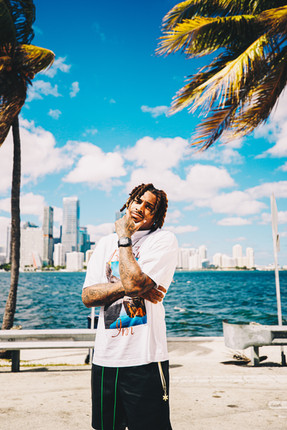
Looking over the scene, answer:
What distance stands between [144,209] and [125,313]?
0.66 meters

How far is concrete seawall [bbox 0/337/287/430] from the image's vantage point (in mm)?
3783

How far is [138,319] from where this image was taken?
1877 mm

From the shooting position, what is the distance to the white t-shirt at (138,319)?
1825mm

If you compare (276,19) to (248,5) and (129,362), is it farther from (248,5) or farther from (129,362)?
(129,362)

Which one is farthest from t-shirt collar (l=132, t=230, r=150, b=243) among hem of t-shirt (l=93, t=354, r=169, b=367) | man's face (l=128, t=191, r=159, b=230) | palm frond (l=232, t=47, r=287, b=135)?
palm frond (l=232, t=47, r=287, b=135)

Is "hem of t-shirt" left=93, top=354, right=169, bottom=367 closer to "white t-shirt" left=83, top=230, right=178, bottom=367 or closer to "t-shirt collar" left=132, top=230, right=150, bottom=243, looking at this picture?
"white t-shirt" left=83, top=230, right=178, bottom=367

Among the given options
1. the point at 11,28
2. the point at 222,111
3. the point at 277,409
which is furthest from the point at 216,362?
the point at 11,28

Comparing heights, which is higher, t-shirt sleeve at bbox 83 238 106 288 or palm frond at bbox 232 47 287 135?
palm frond at bbox 232 47 287 135

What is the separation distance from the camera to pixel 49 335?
6156 mm

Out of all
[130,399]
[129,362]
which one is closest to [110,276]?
[129,362]

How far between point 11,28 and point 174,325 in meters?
17.4

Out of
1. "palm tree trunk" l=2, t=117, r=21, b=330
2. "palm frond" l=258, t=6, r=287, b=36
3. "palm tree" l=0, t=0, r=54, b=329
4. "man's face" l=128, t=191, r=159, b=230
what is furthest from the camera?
"palm tree trunk" l=2, t=117, r=21, b=330

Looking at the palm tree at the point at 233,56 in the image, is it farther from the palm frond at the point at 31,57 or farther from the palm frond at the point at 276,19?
the palm frond at the point at 31,57

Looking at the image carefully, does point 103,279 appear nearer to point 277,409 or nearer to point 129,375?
point 129,375
